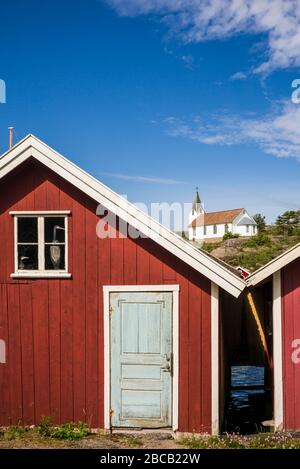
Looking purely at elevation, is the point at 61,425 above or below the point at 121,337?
below

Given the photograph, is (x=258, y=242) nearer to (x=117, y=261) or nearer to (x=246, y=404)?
(x=246, y=404)

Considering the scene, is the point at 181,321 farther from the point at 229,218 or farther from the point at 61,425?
the point at 229,218

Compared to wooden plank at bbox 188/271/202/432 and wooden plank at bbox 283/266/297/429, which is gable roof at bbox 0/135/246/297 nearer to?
wooden plank at bbox 188/271/202/432

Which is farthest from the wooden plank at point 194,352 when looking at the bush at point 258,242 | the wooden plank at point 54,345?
the bush at point 258,242

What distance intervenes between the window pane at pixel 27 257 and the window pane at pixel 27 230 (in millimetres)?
141

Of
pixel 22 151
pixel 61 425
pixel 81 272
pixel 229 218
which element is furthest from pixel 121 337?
pixel 229 218

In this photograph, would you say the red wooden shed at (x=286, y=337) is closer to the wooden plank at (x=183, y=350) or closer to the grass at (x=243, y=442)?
the grass at (x=243, y=442)

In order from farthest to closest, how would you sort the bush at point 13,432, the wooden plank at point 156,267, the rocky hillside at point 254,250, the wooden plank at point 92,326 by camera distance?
the rocky hillside at point 254,250
the wooden plank at point 92,326
the wooden plank at point 156,267
the bush at point 13,432

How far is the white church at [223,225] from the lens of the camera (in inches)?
3285

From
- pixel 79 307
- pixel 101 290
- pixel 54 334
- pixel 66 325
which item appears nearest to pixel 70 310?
pixel 79 307

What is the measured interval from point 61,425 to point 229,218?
3097 inches

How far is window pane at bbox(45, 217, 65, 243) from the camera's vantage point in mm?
8359

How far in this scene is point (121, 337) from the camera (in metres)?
8.19

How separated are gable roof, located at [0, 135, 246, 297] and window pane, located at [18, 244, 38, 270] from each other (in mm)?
1536
